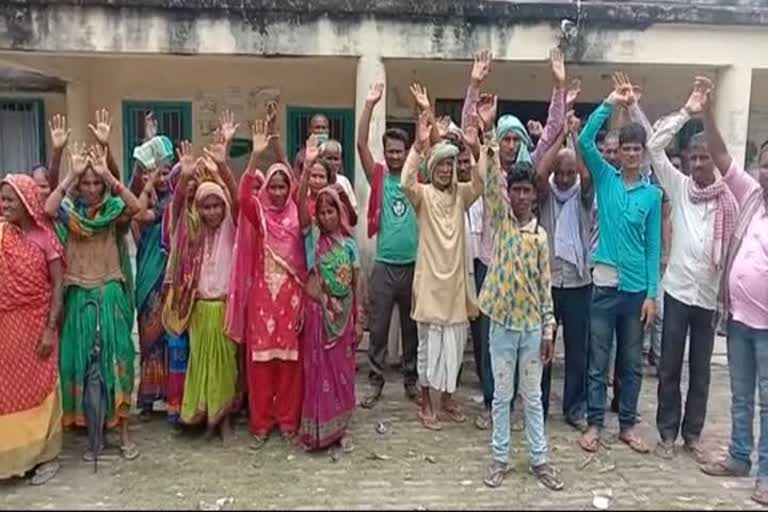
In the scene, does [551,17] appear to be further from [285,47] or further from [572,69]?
[285,47]

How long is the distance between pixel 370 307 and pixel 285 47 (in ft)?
7.62

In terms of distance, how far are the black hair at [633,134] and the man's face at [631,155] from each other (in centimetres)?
2

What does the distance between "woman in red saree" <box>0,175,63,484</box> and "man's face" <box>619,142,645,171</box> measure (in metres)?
3.40

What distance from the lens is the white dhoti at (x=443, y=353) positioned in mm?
5000

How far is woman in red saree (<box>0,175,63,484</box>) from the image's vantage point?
422 centimetres

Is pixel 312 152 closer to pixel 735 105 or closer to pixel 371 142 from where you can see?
pixel 371 142

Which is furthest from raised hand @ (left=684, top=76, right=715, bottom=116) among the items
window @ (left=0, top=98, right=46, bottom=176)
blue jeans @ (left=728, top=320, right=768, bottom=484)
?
window @ (left=0, top=98, right=46, bottom=176)

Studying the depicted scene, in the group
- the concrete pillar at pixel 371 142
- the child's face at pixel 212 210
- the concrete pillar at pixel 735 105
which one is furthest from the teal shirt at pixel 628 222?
the concrete pillar at pixel 735 105

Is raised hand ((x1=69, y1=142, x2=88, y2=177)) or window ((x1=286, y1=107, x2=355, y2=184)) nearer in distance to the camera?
raised hand ((x1=69, y1=142, x2=88, y2=177))

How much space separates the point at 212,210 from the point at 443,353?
174 centimetres

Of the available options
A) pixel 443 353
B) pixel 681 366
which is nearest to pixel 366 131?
pixel 443 353

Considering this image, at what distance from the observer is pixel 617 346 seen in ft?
16.3

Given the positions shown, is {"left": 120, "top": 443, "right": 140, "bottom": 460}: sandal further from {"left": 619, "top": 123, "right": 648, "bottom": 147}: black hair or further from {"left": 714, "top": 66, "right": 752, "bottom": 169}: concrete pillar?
{"left": 714, "top": 66, "right": 752, "bottom": 169}: concrete pillar

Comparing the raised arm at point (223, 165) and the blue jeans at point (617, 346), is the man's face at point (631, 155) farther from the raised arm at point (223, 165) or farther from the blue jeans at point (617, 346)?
the raised arm at point (223, 165)
